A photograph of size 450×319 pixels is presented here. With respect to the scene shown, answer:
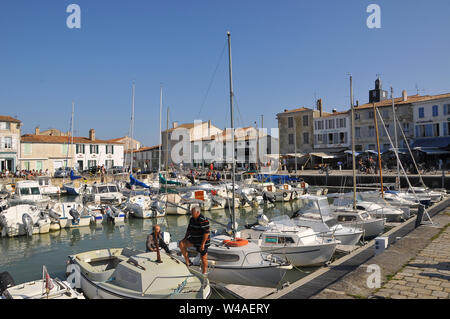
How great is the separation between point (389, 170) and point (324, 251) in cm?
3625

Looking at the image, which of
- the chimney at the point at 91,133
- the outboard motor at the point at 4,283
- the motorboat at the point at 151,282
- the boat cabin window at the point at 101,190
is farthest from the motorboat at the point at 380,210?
the chimney at the point at 91,133

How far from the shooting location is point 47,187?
4031 centimetres

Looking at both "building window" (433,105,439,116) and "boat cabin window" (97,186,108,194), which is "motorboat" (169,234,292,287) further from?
"building window" (433,105,439,116)

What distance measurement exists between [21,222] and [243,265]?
50.4 feet

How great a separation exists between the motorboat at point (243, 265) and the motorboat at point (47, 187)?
107ft

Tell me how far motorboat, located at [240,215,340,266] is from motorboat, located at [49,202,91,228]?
1334cm

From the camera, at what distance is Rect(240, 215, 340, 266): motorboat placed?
13.0 m

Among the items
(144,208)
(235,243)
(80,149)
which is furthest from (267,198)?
(80,149)

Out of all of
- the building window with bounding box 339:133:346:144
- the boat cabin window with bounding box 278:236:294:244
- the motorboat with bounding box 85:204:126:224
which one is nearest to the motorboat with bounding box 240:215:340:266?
the boat cabin window with bounding box 278:236:294:244

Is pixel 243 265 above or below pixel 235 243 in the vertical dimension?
below

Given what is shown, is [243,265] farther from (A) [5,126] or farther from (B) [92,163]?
(B) [92,163]

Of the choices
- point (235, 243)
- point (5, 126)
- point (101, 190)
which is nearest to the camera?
point (235, 243)

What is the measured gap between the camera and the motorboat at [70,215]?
21812 millimetres

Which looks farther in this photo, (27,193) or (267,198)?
(267,198)
